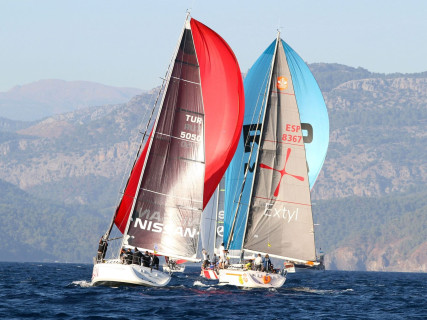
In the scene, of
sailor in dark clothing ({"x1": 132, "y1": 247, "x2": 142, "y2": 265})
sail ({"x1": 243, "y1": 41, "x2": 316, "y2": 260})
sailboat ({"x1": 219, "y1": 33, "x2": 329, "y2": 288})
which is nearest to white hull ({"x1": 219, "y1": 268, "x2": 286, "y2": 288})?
sailboat ({"x1": 219, "y1": 33, "x2": 329, "y2": 288})

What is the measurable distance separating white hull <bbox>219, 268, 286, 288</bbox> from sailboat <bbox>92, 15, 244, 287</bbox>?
4.48 meters

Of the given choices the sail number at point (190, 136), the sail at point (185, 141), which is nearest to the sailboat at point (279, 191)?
the sail at point (185, 141)

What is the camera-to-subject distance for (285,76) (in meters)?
53.3

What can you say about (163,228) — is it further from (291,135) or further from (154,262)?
(291,135)

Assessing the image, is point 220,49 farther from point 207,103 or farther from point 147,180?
point 147,180

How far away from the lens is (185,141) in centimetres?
4747

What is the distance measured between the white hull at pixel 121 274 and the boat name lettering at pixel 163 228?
6.68ft

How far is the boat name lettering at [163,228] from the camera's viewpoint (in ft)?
155

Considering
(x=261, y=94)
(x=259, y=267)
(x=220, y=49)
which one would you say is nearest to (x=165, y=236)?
(x=259, y=267)

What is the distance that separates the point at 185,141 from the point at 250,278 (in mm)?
9057

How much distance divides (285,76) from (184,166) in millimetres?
9630

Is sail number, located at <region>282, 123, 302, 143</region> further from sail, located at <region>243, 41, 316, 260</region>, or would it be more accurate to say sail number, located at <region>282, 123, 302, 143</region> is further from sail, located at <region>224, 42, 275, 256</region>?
sail, located at <region>224, 42, 275, 256</region>

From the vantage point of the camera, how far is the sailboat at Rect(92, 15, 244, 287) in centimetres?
4728

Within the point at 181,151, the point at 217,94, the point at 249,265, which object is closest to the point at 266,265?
the point at 249,265
